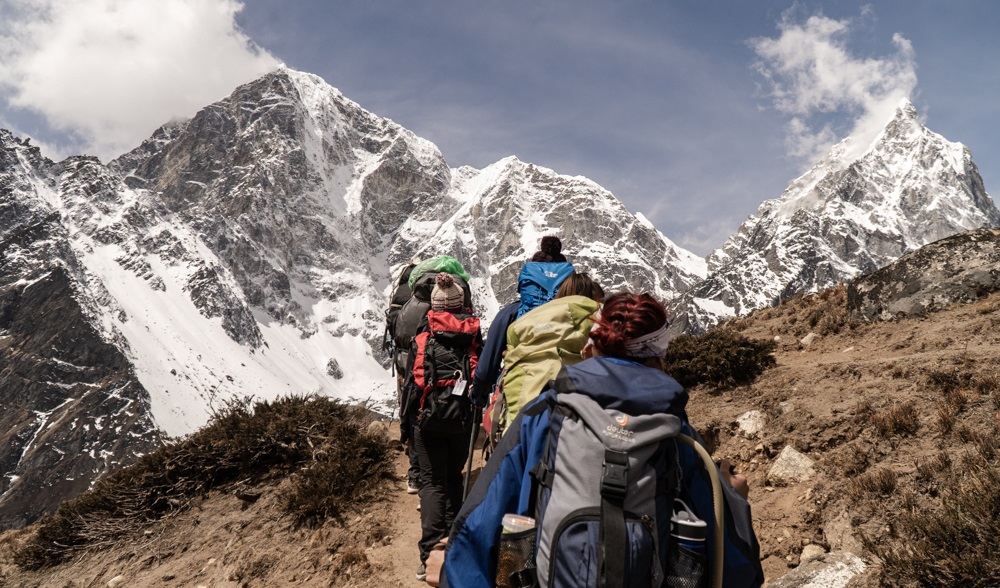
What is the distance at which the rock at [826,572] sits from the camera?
11.6 ft

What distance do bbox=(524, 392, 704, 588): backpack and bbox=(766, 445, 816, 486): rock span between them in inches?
146

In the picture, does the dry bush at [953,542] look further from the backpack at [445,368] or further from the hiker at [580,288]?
the backpack at [445,368]

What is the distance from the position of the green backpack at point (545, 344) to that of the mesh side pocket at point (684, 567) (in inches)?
61.6

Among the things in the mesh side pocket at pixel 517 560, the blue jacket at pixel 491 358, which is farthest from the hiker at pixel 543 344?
the mesh side pocket at pixel 517 560

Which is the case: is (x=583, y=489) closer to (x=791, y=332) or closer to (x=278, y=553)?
(x=278, y=553)

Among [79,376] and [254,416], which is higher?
[79,376]

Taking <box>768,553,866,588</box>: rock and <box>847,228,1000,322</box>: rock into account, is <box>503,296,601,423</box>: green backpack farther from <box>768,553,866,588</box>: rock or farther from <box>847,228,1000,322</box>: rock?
<box>847,228,1000,322</box>: rock

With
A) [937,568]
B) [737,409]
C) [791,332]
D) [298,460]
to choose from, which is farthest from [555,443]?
[791,332]

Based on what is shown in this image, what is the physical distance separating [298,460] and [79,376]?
21214cm

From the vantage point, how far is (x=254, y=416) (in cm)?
773

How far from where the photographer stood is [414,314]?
6105 mm

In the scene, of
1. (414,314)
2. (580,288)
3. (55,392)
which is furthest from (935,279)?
(55,392)

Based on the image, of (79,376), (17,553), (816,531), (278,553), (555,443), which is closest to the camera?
(555,443)

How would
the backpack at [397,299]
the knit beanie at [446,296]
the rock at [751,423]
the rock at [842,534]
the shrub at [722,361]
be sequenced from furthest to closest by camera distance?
1. the shrub at [722,361]
2. the backpack at [397,299]
3. the rock at [751,423]
4. the knit beanie at [446,296]
5. the rock at [842,534]
